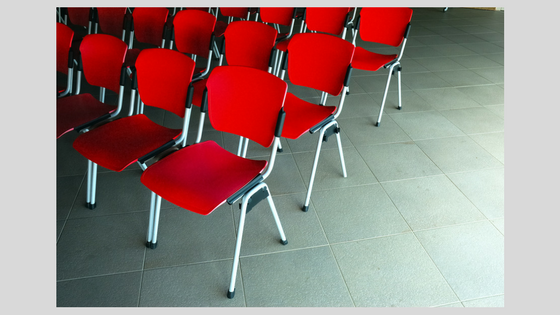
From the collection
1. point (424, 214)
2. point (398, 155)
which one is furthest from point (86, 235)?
point (398, 155)

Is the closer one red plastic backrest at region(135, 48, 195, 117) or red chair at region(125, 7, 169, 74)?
red plastic backrest at region(135, 48, 195, 117)

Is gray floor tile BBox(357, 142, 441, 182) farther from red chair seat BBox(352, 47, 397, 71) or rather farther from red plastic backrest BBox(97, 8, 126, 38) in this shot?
red plastic backrest BBox(97, 8, 126, 38)

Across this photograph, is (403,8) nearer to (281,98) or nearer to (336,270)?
(281,98)

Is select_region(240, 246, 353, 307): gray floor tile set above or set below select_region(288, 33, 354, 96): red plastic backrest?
below

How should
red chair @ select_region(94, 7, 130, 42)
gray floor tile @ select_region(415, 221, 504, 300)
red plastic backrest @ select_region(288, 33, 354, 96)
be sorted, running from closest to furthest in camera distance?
gray floor tile @ select_region(415, 221, 504, 300), red plastic backrest @ select_region(288, 33, 354, 96), red chair @ select_region(94, 7, 130, 42)

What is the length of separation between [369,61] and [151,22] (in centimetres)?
209

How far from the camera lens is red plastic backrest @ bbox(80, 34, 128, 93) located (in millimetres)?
2471

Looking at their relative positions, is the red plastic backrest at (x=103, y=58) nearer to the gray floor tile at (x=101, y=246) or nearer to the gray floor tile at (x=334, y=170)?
the gray floor tile at (x=101, y=246)

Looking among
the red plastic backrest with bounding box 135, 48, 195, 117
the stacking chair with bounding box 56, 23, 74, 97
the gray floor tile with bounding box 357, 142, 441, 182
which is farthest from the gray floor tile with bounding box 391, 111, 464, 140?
the stacking chair with bounding box 56, 23, 74, 97

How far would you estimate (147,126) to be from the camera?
7.52 feet

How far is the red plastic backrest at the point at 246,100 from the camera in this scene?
1845 mm

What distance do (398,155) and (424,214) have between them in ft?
2.33

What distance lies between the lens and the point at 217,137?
10.6 ft

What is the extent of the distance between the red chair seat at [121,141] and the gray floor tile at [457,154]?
204cm
